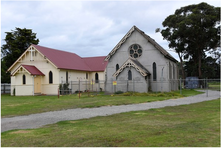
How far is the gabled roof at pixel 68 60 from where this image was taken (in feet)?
131

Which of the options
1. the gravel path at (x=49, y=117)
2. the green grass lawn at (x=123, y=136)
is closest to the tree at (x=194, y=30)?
the gravel path at (x=49, y=117)

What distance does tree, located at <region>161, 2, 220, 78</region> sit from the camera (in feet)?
167

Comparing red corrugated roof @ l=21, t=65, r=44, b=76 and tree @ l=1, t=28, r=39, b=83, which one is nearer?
red corrugated roof @ l=21, t=65, r=44, b=76

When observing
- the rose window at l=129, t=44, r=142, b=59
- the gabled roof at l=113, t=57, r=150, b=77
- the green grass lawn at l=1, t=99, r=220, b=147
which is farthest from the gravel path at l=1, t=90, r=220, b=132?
the rose window at l=129, t=44, r=142, b=59

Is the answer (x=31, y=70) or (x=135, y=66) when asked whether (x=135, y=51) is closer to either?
(x=135, y=66)

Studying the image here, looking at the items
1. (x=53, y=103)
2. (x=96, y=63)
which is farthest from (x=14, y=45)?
(x=53, y=103)

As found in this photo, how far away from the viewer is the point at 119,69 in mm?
36250

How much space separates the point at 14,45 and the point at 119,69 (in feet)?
81.7

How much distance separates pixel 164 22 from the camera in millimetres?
59344

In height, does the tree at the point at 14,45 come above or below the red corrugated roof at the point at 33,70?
above

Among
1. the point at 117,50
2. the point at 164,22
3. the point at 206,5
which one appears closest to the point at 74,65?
the point at 117,50

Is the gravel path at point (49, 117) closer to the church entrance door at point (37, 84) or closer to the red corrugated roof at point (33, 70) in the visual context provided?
the red corrugated roof at point (33, 70)

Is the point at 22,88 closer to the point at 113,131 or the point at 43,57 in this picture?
the point at 43,57

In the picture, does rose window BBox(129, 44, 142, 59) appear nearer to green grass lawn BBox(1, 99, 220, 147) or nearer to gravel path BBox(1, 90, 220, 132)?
gravel path BBox(1, 90, 220, 132)
